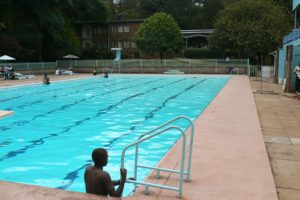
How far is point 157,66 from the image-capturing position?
1593 inches

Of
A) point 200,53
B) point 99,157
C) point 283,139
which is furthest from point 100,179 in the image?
point 200,53

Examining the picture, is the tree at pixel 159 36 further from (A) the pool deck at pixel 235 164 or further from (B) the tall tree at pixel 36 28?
(A) the pool deck at pixel 235 164

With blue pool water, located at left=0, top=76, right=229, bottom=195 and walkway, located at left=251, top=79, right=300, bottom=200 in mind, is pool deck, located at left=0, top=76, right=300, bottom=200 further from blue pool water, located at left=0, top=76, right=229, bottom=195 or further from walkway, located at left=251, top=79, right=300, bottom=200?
blue pool water, located at left=0, top=76, right=229, bottom=195

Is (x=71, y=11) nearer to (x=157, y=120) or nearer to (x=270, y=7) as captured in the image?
(x=270, y=7)

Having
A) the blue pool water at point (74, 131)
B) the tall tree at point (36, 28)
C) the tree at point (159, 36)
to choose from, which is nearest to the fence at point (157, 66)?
the tall tree at point (36, 28)

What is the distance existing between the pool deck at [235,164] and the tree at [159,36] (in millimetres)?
35734

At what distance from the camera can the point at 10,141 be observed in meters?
9.76

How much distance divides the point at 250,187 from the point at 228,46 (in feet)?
117

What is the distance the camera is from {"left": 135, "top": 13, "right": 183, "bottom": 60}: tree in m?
46.5

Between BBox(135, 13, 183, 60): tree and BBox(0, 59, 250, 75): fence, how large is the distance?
21.0 ft

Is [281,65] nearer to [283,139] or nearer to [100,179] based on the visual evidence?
[283,139]

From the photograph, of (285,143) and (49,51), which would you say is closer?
(285,143)

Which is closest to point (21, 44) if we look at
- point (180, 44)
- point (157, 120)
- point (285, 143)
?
point (180, 44)

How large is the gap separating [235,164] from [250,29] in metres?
33.1
